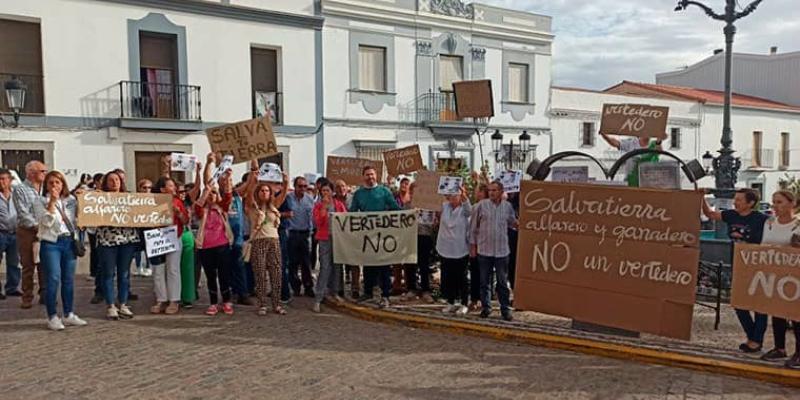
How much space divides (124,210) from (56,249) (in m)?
0.82

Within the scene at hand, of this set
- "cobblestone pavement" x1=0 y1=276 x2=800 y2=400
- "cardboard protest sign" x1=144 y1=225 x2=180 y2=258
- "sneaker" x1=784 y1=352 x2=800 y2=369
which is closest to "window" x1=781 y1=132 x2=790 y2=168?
"sneaker" x1=784 y1=352 x2=800 y2=369

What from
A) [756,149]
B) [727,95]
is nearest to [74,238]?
[727,95]

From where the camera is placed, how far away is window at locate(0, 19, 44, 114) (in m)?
15.7

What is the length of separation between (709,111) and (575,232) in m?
28.2

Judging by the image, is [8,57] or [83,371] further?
[8,57]

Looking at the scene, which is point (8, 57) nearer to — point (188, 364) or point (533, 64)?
point (188, 364)

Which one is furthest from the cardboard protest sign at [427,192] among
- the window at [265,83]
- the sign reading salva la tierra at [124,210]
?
the window at [265,83]

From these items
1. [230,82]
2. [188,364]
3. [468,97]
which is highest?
[230,82]

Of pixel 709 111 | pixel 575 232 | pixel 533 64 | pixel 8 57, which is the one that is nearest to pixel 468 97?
pixel 575 232

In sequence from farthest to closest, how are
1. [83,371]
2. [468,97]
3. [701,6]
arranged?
[701,6], [468,97], [83,371]

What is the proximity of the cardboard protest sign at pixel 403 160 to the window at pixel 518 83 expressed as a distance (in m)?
14.2

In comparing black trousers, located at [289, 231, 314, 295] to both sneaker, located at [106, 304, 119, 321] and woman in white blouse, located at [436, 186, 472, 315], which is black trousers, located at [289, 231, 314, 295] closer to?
woman in white blouse, located at [436, 186, 472, 315]

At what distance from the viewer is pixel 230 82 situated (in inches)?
726

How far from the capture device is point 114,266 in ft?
23.9
